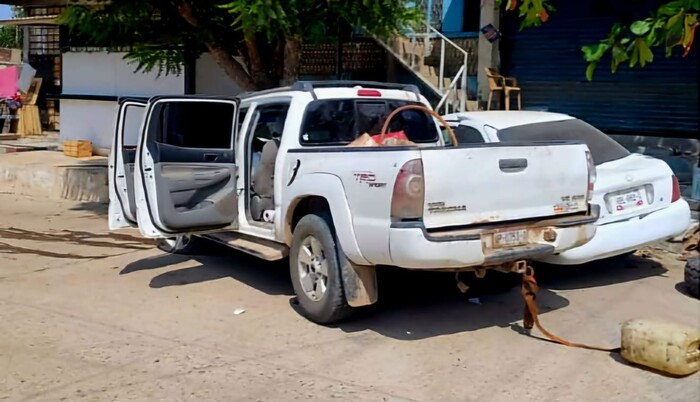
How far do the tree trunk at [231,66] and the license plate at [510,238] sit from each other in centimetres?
632

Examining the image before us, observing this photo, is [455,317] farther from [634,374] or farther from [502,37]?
[502,37]

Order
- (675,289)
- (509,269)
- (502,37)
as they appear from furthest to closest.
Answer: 1. (502,37)
2. (675,289)
3. (509,269)

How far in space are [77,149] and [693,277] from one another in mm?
13406

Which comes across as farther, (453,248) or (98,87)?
(98,87)

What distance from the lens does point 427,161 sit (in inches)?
209

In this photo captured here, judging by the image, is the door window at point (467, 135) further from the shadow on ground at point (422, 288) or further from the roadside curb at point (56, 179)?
the roadside curb at point (56, 179)

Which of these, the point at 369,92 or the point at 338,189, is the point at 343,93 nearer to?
the point at 369,92

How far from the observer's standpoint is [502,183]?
5.62m

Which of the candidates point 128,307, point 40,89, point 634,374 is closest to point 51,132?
point 40,89

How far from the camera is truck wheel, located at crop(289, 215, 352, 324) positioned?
6.00 m

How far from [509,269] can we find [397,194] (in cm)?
117

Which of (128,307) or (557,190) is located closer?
(557,190)

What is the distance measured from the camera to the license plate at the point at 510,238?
5.60 metres

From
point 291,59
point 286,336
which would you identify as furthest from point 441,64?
point 286,336
